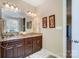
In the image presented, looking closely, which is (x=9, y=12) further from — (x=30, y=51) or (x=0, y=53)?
(x=30, y=51)

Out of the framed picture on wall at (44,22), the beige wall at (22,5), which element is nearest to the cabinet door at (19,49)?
the framed picture on wall at (44,22)

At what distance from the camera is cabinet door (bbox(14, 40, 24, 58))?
2.32 meters

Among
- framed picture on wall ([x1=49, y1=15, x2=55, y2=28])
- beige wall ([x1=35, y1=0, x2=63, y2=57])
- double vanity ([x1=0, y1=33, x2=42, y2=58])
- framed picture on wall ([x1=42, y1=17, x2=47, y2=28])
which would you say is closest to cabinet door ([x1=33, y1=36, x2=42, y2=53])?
double vanity ([x1=0, y1=33, x2=42, y2=58])

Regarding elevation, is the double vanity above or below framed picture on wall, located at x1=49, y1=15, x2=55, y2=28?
below

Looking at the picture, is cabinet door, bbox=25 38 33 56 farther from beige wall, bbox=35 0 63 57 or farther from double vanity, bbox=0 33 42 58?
beige wall, bbox=35 0 63 57

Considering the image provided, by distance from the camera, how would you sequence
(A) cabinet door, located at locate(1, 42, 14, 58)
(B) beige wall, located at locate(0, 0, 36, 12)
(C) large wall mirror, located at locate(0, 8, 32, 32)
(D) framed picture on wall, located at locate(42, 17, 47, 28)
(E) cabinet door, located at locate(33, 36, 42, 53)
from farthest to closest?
(E) cabinet door, located at locate(33, 36, 42, 53), (D) framed picture on wall, located at locate(42, 17, 47, 28), (B) beige wall, located at locate(0, 0, 36, 12), (C) large wall mirror, located at locate(0, 8, 32, 32), (A) cabinet door, located at locate(1, 42, 14, 58)

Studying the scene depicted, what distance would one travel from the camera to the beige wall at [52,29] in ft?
8.18

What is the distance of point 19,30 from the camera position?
2.44 meters

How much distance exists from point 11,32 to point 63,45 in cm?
138

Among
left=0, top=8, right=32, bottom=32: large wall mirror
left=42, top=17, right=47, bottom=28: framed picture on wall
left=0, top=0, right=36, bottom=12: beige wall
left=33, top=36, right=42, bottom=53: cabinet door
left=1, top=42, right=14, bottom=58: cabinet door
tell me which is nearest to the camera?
left=1, top=42, right=14, bottom=58: cabinet door

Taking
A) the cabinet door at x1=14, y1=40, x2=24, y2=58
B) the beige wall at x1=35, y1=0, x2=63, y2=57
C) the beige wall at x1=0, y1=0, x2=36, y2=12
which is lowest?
the cabinet door at x1=14, y1=40, x2=24, y2=58

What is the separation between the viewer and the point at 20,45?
2.48 metres

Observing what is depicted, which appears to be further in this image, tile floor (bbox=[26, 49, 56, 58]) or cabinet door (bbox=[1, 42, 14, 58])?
tile floor (bbox=[26, 49, 56, 58])
